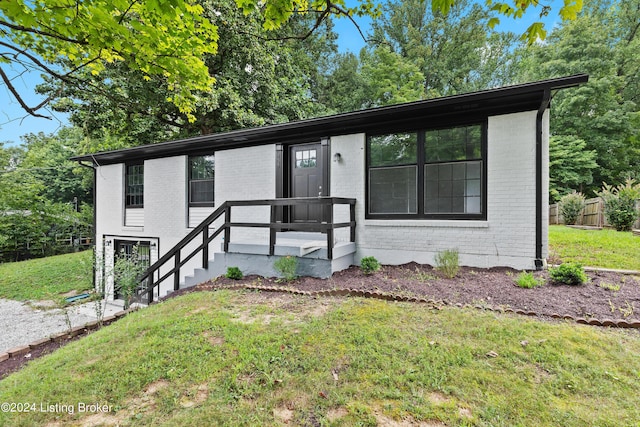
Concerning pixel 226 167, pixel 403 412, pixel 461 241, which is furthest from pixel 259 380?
pixel 226 167

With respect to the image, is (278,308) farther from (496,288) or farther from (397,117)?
(397,117)

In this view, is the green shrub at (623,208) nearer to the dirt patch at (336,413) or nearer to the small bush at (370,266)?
the small bush at (370,266)

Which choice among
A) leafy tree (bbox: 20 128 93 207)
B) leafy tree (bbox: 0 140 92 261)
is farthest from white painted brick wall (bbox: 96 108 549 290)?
leafy tree (bbox: 20 128 93 207)

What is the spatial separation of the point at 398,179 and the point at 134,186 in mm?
8578

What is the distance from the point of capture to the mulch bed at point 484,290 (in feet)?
11.2

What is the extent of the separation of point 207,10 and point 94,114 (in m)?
5.61

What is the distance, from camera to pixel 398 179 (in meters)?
5.92

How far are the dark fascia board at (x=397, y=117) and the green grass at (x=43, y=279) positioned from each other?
5.16 metres

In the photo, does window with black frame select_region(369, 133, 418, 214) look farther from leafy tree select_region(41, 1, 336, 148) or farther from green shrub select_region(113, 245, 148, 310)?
leafy tree select_region(41, 1, 336, 148)

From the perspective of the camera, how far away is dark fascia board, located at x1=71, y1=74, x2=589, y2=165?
4.62 metres

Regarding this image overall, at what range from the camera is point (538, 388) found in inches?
83.4

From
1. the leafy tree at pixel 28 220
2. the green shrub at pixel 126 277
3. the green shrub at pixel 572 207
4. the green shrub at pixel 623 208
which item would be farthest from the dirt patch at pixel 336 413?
the leafy tree at pixel 28 220

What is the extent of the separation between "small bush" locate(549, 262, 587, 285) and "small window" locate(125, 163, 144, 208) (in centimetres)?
1065

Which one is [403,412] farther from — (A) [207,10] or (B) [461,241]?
(A) [207,10]
